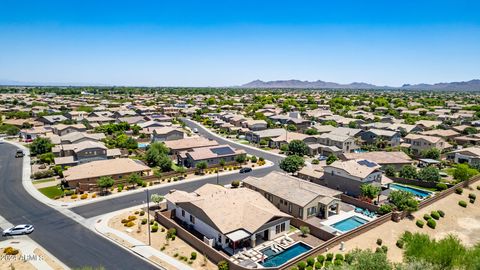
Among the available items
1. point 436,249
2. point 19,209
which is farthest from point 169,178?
point 436,249

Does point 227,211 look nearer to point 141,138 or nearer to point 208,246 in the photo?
point 208,246

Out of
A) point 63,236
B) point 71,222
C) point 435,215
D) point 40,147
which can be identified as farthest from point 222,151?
point 40,147

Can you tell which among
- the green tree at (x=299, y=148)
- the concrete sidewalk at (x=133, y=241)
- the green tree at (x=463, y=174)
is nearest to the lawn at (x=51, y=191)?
the concrete sidewalk at (x=133, y=241)

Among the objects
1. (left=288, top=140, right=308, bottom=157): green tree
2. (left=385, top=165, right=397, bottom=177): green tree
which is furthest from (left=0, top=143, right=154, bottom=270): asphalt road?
(left=288, top=140, right=308, bottom=157): green tree

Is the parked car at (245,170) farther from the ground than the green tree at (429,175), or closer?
closer

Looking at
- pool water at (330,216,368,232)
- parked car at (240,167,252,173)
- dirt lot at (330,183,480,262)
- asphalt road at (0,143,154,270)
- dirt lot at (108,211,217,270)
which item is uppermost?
parked car at (240,167,252,173)

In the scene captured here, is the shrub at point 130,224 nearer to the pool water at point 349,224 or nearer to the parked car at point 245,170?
the pool water at point 349,224

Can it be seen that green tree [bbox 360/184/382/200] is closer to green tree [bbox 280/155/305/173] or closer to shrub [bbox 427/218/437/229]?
shrub [bbox 427/218/437/229]

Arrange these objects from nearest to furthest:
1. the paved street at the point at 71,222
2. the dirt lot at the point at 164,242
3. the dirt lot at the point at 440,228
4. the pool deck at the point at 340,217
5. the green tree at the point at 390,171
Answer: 1. the paved street at the point at 71,222
2. the dirt lot at the point at 164,242
3. the dirt lot at the point at 440,228
4. the pool deck at the point at 340,217
5. the green tree at the point at 390,171
